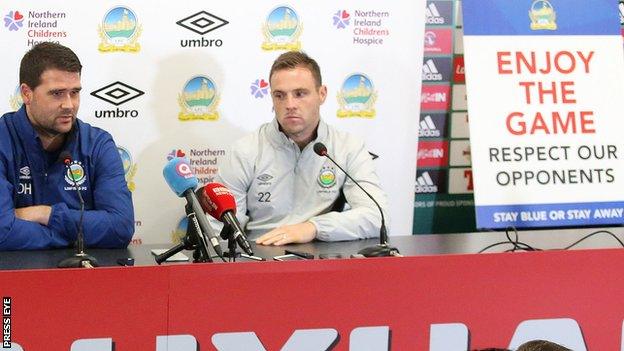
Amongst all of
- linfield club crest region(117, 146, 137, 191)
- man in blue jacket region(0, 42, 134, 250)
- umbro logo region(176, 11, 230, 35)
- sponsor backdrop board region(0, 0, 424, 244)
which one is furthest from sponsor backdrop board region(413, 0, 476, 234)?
man in blue jacket region(0, 42, 134, 250)

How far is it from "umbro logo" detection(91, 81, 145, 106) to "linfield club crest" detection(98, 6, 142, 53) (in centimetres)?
18

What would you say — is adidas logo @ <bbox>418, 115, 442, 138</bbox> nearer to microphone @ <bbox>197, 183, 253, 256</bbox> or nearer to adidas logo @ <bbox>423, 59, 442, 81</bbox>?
adidas logo @ <bbox>423, 59, 442, 81</bbox>

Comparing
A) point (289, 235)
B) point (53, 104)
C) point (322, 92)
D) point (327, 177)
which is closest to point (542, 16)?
point (322, 92)

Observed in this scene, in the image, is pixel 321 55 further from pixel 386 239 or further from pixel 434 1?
pixel 386 239

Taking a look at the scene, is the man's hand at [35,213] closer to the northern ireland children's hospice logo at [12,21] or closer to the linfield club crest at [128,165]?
the linfield club crest at [128,165]

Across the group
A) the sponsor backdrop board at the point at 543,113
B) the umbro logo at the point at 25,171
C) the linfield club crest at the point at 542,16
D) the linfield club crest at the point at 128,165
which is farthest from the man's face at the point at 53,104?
the linfield club crest at the point at 542,16

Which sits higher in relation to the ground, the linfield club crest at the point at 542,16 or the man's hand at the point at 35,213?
the linfield club crest at the point at 542,16

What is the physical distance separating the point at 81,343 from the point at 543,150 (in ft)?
9.51

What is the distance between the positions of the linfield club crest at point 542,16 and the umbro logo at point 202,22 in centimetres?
160

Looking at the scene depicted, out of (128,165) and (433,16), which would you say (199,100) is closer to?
(128,165)

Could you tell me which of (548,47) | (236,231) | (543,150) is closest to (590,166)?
(543,150)

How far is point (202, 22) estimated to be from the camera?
5105 millimetres

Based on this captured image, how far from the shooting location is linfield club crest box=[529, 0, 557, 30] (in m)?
5.33

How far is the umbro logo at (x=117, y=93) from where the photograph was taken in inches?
197
